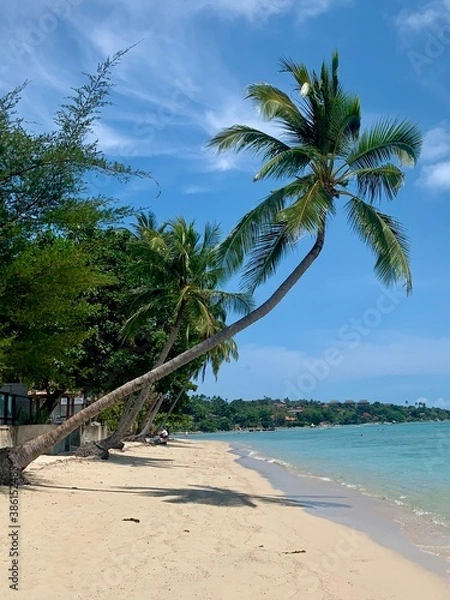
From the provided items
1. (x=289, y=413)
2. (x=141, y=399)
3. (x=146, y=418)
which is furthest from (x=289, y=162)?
(x=289, y=413)

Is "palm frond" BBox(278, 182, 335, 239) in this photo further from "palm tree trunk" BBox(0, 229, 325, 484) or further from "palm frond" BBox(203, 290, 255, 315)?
"palm frond" BBox(203, 290, 255, 315)

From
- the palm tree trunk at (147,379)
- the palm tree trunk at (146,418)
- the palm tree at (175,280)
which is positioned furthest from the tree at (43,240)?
the palm tree trunk at (146,418)

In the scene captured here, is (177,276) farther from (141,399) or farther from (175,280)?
(141,399)

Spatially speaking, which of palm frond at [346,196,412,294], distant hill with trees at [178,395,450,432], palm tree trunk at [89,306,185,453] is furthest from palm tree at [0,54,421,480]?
distant hill with trees at [178,395,450,432]

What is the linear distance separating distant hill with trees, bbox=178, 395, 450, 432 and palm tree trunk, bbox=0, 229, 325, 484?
124544 mm

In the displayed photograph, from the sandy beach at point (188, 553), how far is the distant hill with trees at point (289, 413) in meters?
127

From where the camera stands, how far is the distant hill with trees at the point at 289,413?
147 meters

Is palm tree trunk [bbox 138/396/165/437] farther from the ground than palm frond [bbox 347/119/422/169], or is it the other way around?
palm frond [bbox 347/119/422/169]

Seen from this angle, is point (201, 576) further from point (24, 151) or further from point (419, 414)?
point (419, 414)

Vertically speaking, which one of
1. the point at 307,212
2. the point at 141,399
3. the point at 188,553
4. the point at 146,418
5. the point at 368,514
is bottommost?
the point at 368,514

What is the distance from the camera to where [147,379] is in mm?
13188

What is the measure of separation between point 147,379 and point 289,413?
463 feet

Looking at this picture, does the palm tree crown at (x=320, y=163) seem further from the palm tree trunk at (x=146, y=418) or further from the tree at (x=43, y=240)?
the palm tree trunk at (x=146, y=418)

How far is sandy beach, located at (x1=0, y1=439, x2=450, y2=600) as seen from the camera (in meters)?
6.06
